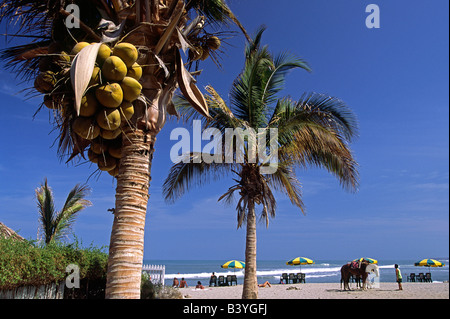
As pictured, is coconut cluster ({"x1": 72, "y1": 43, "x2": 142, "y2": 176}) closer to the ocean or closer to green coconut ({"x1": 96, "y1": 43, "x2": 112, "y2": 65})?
green coconut ({"x1": 96, "y1": 43, "x2": 112, "y2": 65})

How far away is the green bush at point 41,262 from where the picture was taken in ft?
19.5

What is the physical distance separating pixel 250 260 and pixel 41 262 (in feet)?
18.3

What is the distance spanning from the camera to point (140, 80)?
3793 millimetres

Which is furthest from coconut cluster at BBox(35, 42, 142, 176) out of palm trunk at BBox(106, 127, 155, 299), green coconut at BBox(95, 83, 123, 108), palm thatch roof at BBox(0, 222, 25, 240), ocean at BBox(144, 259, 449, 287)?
ocean at BBox(144, 259, 449, 287)

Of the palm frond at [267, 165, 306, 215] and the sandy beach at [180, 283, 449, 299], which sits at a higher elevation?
the palm frond at [267, 165, 306, 215]

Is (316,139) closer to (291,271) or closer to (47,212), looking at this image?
(47,212)

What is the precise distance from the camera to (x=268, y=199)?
11078 millimetres

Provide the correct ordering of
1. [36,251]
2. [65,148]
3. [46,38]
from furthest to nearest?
[36,251]
[46,38]
[65,148]

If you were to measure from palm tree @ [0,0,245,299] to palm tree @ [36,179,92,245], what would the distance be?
984cm

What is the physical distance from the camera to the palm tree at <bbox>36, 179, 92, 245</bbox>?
13.3 meters

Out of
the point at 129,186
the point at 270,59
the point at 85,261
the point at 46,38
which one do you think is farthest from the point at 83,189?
the point at 129,186
